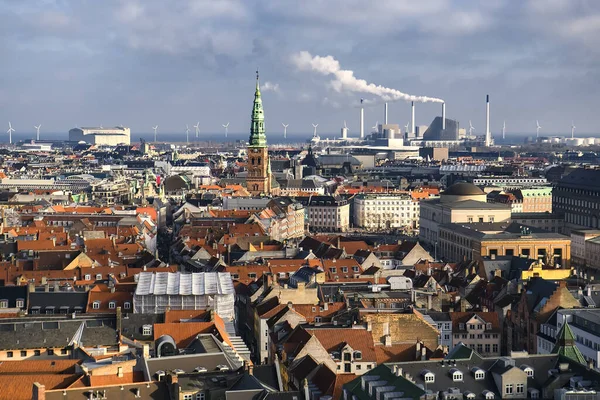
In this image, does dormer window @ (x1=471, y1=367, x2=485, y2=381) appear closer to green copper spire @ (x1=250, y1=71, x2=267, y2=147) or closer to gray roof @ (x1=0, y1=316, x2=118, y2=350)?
gray roof @ (x1=0, y1=316, x2=118, y2=350)

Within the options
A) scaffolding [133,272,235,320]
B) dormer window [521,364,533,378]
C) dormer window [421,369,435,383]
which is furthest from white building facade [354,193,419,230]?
dormer window [421,369,435,383]

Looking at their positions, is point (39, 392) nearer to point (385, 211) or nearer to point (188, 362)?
point (188, 362)

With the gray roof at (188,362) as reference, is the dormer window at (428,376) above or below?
above

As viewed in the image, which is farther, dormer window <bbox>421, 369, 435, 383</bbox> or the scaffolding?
the scaffolding

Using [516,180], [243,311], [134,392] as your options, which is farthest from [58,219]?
[516,180]

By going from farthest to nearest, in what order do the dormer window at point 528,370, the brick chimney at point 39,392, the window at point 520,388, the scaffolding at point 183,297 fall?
1. the scaffolding at point 183,297
2. the dormer window at point 528,370
3. the window at point 520,388
4. the brick chimney at point 39,392

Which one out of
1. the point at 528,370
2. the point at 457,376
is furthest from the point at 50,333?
the point at 528,370

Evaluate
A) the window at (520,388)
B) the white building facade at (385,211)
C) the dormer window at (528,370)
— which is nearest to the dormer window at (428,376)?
the window at (520,388)

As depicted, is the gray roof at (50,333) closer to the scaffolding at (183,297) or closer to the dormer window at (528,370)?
the scaffolding at (183,297)

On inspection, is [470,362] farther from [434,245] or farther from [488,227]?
[434,245]
